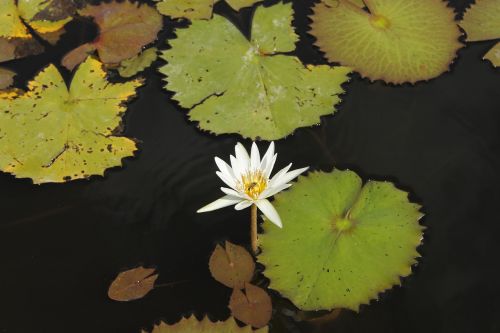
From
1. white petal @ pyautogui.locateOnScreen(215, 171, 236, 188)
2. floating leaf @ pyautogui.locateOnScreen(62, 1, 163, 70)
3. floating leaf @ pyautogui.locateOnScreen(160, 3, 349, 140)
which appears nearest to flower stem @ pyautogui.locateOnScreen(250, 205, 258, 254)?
white petal @ pyautogui.locateOnScreen(215, 171, 236, 188)

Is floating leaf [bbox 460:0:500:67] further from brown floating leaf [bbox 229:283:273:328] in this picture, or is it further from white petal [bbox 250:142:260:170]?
brown floating leaf [bbox 229:283:273:328]

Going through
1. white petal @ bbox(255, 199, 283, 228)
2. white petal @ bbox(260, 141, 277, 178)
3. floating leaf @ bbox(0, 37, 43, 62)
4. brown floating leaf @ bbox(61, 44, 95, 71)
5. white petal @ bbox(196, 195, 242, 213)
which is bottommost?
floating leaf @ bbox(0, 37, 43, 62)

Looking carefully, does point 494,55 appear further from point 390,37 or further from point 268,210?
point 268,210

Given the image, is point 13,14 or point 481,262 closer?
point 481,262

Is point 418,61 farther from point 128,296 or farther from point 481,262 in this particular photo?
point 128,296

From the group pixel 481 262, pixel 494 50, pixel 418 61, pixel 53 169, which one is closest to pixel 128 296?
pixel 53 169

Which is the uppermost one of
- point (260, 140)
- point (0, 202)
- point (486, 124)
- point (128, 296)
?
point (486, 124)

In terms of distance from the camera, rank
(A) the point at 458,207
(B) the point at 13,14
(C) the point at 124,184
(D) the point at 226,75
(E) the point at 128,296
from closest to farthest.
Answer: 1. (E) the point at 128,296
2. (A) the point at 458,207
3. (C) the point at 124,184
4. (D) the point at 226,75
5. (B) the point at 13,14
